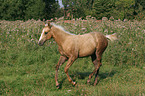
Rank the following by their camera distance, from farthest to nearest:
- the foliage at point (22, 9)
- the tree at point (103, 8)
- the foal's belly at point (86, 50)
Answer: the tree at point (103, 8) < the foliage at point (22, 9) < the foal's belly at point (86, 50)

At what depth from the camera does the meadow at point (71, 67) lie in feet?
18.5

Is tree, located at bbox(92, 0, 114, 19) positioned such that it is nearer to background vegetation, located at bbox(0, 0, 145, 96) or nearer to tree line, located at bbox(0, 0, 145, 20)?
tree line, located at bbox(0, 0, 145, 20)

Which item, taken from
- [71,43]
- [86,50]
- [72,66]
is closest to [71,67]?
[72,66]

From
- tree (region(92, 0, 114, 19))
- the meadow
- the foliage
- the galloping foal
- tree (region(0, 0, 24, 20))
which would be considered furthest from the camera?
tree (region(92, 0, 114, 19))

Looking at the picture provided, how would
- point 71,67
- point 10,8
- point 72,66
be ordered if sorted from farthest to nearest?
point 10,8 < point 72,66 < point 71,67

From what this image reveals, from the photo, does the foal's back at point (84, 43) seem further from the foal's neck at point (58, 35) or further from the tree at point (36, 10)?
the tree at point (36, 10)

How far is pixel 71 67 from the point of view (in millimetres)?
8195

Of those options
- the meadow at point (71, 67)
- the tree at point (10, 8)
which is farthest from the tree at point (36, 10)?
the meadow at point (71, 67)

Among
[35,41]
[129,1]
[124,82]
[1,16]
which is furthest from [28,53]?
[129,1]

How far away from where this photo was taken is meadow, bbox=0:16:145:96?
562 cm

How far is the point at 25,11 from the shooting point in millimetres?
27922

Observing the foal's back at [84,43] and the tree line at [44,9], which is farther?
the tree line at [44,9]

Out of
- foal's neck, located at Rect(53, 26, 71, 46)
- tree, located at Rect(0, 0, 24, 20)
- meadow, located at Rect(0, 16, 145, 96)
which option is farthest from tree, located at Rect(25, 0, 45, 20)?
foal's neck, located at Rect(53, 26, 71, 46)

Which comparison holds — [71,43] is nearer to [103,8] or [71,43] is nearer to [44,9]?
[44,9]
